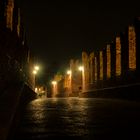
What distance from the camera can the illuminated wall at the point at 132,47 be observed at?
24358 millimetres

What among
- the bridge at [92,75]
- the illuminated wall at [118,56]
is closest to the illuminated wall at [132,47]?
the bridge at [92,75]

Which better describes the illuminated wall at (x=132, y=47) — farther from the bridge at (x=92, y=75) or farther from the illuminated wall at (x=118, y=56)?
the illuminated wall at (x=118, y=56)

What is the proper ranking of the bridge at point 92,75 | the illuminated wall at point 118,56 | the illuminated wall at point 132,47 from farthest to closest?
the illuminated wall at point 118,56
the illuminated wall at point 132,47
the bridge at point 92,75

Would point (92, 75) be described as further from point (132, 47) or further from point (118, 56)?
point (132, 47)

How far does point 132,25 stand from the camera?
976 inches

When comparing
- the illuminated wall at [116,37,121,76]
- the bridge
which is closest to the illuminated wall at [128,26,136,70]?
the bridge

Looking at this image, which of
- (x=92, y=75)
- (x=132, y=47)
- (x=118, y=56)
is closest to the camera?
(x=132, y=47)

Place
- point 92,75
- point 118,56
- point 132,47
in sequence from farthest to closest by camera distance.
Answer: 1. point 92,75
2. point 118,56
3. point 132,47

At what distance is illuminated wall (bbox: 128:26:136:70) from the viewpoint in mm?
24358

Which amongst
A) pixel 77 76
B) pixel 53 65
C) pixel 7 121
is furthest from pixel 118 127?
pixel 53 65

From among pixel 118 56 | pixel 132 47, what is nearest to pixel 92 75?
pixel 118 56

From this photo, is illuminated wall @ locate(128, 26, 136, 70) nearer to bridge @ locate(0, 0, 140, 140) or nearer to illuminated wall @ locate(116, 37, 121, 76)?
bridge @ locate(0, 0, 140, 140)

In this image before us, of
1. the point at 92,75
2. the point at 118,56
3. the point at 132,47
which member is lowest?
the point at 92,75

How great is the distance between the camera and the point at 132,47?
2442 cm
